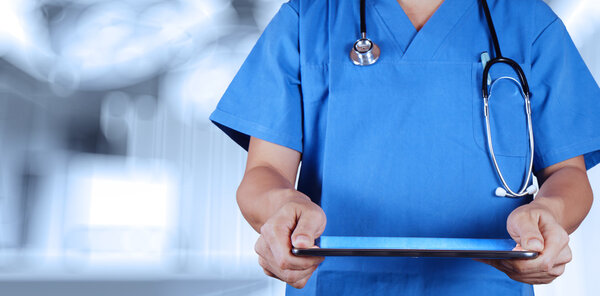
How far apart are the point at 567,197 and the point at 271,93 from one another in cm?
41

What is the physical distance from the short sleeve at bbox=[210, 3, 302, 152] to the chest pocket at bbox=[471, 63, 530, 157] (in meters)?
0.25

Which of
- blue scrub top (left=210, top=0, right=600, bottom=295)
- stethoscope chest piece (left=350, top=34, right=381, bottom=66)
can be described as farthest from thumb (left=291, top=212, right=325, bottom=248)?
stethoscope chest piece (left=350, top=34, right=381, bottom=66)

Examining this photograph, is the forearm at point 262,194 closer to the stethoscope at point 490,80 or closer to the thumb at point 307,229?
the thumb at point 307,229

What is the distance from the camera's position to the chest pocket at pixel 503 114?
683 mm

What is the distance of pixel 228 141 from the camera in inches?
93.8

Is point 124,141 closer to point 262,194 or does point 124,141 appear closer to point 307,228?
point 262,194

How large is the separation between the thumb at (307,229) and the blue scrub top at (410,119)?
0.59 feet

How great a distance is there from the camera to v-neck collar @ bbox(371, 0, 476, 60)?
2.37 ft

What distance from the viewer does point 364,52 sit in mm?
694

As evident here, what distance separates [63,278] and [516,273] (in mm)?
2019

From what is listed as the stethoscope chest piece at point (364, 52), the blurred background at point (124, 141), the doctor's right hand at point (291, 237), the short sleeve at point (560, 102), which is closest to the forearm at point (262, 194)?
the doctor's right hand at point (291, 237)

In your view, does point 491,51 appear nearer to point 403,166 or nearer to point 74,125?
point 403,166

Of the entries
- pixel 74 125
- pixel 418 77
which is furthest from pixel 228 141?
pixel 418 77

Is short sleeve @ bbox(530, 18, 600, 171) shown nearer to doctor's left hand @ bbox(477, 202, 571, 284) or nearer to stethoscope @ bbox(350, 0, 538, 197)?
stethoscope @ bbox(350, 0, 538, 197)
